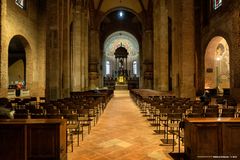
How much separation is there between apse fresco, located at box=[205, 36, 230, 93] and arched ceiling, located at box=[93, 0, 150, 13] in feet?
49.4

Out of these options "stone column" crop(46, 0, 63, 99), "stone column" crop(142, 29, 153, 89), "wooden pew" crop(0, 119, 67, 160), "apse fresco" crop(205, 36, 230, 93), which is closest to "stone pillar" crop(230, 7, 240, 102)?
"apse fresco" crop(205, 36, 230, 93)

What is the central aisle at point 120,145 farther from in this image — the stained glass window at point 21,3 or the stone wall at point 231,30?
the stained glass window at point 21,3

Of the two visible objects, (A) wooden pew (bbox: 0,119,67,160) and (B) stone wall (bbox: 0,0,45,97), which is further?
(B) stone wall (bbox: 0,0,45,97)

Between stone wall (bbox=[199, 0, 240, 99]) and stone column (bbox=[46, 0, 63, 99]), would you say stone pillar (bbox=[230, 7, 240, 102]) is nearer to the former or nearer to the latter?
stone wall (bbox=[199, 0, 240, 99])

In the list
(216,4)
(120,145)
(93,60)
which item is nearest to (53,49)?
(120,145)

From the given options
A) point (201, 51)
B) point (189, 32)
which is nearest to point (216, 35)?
point (201, 51)

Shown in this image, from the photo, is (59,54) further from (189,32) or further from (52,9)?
(189,32)

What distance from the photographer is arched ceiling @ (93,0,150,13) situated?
116 ft

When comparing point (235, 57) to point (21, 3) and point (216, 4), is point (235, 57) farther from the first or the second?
point (21, 3)

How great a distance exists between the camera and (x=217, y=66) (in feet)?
80.0

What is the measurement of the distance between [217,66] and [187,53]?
10.9m

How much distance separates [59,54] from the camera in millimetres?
15055

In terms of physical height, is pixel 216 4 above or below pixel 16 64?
above

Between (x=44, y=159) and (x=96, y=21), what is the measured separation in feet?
112
